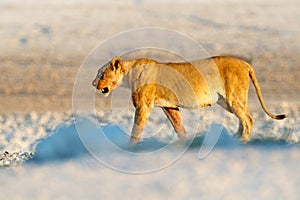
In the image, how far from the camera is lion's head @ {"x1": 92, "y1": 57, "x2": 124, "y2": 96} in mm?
7285

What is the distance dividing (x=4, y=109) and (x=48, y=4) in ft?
26.8

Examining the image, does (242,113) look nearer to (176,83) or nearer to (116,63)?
(176,83)

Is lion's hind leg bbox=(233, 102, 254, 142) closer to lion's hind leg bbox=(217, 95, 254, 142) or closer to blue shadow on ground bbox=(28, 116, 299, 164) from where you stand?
lion's hind leg bbox=(217, 95, 254, 142)

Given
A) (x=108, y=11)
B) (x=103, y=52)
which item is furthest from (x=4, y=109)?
(x=108, y=11)

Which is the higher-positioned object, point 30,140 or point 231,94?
point 231,94

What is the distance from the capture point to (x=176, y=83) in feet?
24.3

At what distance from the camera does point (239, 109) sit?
7.61m

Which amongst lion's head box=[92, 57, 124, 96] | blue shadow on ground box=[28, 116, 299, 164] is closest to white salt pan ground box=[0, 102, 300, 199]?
blue shadow on ground box=[28, 116, 299, 164]

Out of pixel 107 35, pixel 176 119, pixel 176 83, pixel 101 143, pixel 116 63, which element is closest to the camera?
pixel 116 63

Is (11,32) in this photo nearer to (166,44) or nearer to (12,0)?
(12,0)

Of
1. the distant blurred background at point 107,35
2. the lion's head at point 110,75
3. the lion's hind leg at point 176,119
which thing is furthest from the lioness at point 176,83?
the distant blurred background at point 107,35

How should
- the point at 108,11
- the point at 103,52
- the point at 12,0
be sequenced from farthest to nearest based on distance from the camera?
the point at 12,0 → the point at 108,11 → the point at 103,52

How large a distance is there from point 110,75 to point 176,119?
1.14 meters

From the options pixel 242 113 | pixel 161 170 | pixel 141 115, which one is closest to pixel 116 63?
pixel 141 115
